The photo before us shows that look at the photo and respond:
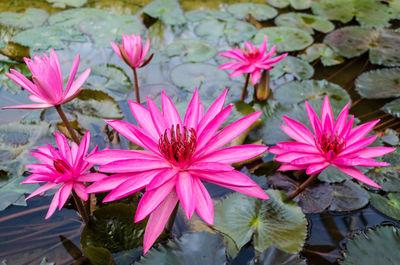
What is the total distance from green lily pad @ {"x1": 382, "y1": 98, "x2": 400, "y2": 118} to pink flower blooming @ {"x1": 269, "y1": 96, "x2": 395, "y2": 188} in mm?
1382

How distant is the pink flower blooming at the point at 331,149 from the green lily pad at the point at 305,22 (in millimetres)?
2903

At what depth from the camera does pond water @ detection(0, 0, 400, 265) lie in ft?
5.51

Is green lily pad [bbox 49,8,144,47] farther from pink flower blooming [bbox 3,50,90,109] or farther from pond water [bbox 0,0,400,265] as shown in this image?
pink flower blooming [bbox 3,50,90,109]

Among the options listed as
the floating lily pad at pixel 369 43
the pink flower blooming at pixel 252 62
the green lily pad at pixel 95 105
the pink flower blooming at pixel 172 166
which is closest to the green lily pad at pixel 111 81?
the green lily pad at pixel 95 105

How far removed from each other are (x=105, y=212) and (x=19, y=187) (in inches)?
27.9

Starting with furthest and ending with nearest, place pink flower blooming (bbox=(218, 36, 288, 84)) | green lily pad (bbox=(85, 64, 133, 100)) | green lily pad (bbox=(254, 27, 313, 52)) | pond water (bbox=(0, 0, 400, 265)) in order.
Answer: green lily pad (bbox=(254, 27, 313, 52)) < green lily pad (bbox=(85, 64, 133, 100)) < pink flower blooming (bbox=(218, 36, 288, 84)) < pond water (bbox=(0, 0, 400, 265))

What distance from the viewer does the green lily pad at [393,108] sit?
249 centimetres

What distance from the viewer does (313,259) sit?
1561 millimetres

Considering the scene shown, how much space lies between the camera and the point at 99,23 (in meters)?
3.83

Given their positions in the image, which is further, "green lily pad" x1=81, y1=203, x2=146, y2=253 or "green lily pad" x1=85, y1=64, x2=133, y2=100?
"green lily pad" x1=85, y1=64, x2=133, y2=100

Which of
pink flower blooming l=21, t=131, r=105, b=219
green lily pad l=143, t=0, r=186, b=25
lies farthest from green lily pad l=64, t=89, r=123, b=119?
green lily pad l=143, t=0, r=186, b=25

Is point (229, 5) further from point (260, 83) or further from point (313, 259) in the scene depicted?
point (313, 259)

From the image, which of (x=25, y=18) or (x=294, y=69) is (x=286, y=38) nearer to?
(x=294, y=69)

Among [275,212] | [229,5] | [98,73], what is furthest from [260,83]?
[229,5]
